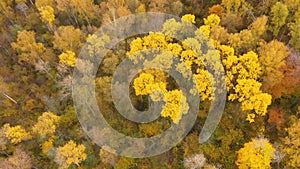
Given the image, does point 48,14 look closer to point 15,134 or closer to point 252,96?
point 15,134

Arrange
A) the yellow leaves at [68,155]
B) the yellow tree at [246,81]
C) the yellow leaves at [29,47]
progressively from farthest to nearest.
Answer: the yellow leaves at [29,47] < the yellow leaves at [68,155] < the yellow tree at [246,81]

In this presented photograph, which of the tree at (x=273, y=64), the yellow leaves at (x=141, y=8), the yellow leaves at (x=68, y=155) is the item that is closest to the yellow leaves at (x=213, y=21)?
the tree at (x=273, y=64)

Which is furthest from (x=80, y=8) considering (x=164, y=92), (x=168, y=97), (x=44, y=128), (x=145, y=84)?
(x=168, y=97)

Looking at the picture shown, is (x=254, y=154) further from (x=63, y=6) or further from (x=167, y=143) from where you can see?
(x=63, y=6)

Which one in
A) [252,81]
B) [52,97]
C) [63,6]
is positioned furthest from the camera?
[63,6]

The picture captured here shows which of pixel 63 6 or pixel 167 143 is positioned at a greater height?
pixel 63 6

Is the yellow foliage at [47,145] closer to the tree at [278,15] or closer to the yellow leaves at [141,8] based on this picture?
the yellow leaves at [141,8]

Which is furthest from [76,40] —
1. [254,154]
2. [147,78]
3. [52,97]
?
[254,154]
